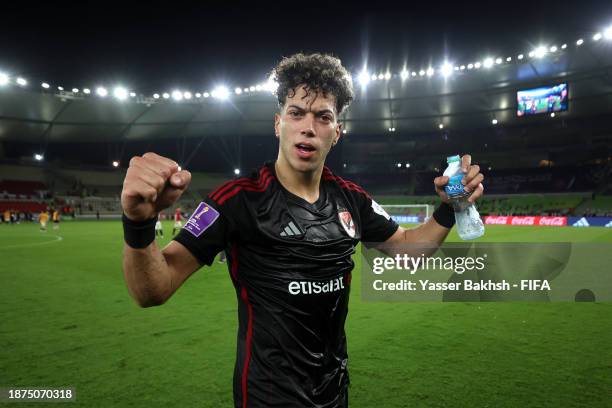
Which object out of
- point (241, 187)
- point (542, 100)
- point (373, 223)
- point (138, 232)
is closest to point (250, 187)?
point (241, 187)

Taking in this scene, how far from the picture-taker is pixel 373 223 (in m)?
2.46

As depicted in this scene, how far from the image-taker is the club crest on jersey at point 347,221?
6.75 feet

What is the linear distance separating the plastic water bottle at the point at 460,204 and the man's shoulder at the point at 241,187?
3.15 feet

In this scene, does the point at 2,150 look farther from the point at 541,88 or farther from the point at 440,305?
the point at 541,88

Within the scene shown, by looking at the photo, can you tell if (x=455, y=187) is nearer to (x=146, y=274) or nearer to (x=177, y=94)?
(x=146, y=274)

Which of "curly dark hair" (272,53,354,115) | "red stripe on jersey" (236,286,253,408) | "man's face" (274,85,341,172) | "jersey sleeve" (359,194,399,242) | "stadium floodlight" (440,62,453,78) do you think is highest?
"stadium floodlight" (440,62,453,78)

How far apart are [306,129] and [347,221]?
0.53 meters

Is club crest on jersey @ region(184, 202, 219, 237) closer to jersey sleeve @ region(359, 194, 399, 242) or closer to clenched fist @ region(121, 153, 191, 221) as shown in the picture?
clenched fist @ region(121, 153, 191, 221)

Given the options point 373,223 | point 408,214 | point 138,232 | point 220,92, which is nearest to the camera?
point 138,232

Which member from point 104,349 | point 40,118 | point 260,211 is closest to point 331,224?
point 260,211

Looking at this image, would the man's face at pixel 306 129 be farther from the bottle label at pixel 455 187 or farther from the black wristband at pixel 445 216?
the black wristband at pixel 445 216

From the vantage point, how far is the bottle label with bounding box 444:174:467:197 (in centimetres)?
215

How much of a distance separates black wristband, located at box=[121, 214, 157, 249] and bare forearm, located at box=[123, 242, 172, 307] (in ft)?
0.08

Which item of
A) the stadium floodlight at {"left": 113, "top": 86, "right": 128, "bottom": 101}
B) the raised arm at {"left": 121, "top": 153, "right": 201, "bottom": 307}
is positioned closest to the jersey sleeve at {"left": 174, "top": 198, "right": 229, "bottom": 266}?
the raised arm at {"left": 121, "top": 153, "right": 201, "bottom": 307}
